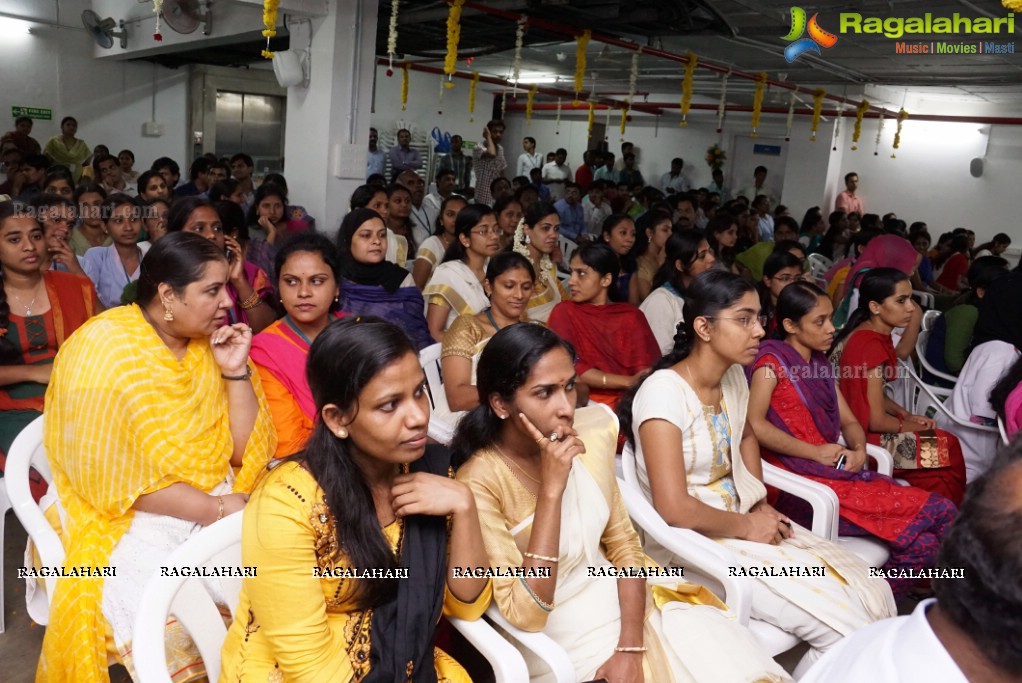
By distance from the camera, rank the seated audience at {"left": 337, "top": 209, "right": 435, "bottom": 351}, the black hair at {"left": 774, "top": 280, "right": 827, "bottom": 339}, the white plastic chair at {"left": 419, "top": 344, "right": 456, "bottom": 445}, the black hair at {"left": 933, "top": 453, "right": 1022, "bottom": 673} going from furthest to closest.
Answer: the seated audience at {"left": 337, "top": 209, "right": 435, "bottom": 351}, the white plastic chair at {"left": 419, "top": 344, "right": 456, "bottom": 445}, the black hair at {"left": 774, "top": 280, "right": 827, "bottom": 339}, the black hair at {"left": 933, "top": 453, "right": 1022, "bottom": 673}

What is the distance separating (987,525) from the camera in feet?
2.53

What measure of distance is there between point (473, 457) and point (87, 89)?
36.3ft

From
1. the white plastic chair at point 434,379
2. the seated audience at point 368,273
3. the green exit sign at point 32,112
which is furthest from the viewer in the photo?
the green exit sign at point 32,112

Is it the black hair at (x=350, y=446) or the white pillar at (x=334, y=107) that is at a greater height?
the white pillar at (x=334, y=107)

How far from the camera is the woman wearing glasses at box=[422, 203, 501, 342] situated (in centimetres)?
390

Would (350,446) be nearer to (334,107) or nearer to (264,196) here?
(264,196)

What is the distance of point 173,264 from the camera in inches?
77.1

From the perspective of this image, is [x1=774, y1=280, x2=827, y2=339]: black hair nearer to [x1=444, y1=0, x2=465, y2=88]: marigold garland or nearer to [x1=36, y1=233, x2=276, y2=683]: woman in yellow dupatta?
[x1=36, y1=233, x2=276, y2=683]: woman in yellow dupatta

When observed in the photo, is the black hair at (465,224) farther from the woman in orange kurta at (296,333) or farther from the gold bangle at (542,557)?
the gold bangle at (542,557)

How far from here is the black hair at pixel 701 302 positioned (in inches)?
90.8

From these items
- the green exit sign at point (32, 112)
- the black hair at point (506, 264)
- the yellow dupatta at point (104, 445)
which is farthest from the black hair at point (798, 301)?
the green exit sign at point (32, 112)

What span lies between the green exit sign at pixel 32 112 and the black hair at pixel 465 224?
8.38 m

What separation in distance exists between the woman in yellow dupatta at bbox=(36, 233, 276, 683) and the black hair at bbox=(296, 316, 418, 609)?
57 cm

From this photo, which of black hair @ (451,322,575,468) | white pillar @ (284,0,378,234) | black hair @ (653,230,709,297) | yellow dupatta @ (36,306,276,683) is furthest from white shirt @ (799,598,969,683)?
white pillar @ (284,0,378,234)
